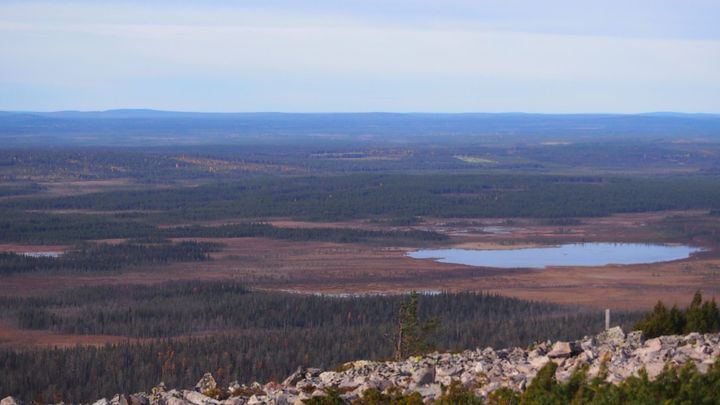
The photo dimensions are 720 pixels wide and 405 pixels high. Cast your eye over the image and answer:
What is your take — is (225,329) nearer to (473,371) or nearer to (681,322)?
(681,322)

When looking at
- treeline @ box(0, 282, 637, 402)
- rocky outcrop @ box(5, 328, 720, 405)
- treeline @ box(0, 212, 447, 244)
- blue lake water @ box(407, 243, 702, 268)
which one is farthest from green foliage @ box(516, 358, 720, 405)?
treeline @ box(0, 212, 447, 244)

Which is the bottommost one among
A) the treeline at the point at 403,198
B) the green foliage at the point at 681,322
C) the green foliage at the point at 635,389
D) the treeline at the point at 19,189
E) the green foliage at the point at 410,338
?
the treeline at the point at 19,189

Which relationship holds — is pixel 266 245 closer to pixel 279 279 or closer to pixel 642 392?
pixel 279 279

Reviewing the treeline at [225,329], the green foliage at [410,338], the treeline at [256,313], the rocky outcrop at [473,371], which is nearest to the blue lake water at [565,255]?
the treeline at [256,313]

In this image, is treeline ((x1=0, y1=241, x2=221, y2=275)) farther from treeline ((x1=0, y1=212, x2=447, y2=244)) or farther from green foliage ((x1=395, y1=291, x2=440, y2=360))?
green foliage ((x1=395, y1=291, x2=440, y2=360))

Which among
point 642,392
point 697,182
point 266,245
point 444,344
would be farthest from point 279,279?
point 697,182

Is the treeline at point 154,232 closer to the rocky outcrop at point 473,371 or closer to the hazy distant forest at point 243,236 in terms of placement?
the hazy distant forest at point 243,236
